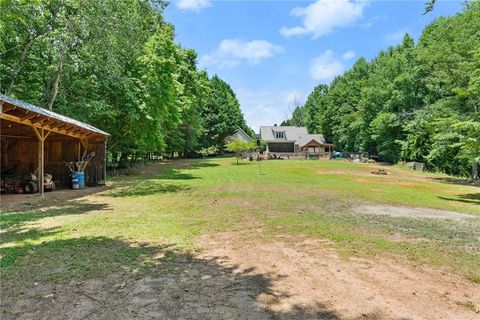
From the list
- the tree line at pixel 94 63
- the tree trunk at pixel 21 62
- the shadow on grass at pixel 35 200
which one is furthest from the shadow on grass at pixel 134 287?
the tree trunk at pixel 21 62

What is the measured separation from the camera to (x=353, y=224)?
8398 mm

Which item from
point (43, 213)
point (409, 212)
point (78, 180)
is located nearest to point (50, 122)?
point (78, 180)

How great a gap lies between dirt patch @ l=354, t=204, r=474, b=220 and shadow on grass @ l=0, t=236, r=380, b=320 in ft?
21.0

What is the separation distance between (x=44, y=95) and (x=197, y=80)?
21.0 m

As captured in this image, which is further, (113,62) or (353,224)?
(113,62)

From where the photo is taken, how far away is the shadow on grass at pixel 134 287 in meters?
3.64

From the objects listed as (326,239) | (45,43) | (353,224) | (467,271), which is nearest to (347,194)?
(353,224)

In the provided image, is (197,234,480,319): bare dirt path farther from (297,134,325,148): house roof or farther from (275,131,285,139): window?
(275,131,285,139): window

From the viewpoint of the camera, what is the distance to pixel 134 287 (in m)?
4.31

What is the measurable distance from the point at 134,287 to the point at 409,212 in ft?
28.9

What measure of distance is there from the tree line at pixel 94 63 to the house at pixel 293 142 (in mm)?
39630

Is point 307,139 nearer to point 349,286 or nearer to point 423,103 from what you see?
point 423,103

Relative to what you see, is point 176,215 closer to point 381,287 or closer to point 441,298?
point 381,287

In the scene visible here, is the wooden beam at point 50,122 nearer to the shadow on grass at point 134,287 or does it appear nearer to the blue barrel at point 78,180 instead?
the blue barrel at point 78,180
